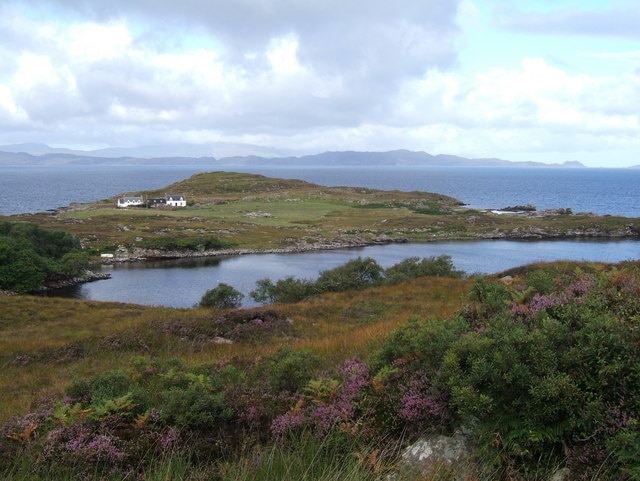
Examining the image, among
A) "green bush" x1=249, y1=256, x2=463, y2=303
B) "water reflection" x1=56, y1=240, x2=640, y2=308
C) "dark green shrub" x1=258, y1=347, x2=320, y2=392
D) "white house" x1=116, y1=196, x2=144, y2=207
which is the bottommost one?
"water reflection" x1=56, y1=240, x2=640, y2=308

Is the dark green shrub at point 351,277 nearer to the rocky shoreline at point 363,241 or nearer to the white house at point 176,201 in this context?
the rocky shoreline at point 363,241

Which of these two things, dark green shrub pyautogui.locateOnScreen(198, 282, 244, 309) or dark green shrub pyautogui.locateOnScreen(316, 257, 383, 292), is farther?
dark green shrub pyautogui.locateOnScreen(198, 282, 244, 309)

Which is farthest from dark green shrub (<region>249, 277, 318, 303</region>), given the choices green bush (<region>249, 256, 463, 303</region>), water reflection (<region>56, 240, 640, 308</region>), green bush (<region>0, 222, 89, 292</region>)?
green bush (<region>0, 222, 89, 292</region>)

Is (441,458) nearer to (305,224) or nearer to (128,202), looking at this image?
(305,224)

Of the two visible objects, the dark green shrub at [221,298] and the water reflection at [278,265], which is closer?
the dark green shrub at [221,298]

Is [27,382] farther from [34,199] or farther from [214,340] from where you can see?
[34,199]

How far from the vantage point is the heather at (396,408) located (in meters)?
5.19

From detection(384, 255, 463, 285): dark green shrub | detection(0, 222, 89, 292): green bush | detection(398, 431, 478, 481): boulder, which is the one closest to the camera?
detection(398, 431, 478, 481): boulder

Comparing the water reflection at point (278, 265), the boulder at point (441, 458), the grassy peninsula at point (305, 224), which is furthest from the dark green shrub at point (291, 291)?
the grassy peninsula at point (305, 224)

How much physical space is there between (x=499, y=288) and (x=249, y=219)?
10176 centimetres

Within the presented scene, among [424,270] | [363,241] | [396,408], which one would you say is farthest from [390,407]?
[363,241]

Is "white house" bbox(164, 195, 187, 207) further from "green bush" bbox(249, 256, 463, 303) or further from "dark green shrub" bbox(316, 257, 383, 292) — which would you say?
"dark green shrub" bbox(316, 257, 383, 292)

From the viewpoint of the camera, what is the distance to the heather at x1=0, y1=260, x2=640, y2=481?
5191 mm

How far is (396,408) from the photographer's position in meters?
6.47
